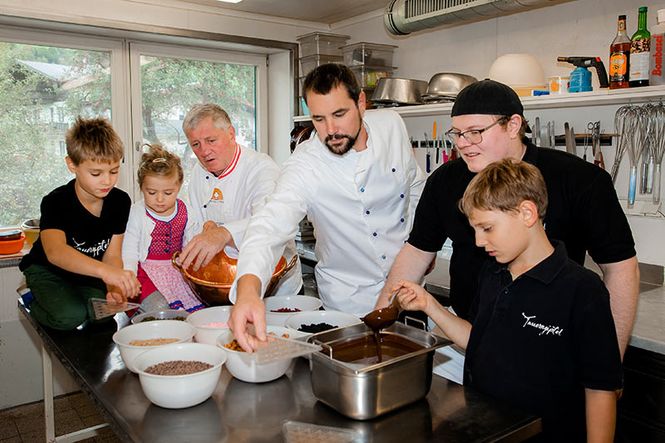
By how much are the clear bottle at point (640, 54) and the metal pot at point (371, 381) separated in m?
1.62

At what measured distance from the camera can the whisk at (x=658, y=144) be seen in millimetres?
2472

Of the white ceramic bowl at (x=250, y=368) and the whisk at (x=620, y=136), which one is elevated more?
the whisk at (x=620, y=136)

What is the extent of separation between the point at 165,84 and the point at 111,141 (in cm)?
210

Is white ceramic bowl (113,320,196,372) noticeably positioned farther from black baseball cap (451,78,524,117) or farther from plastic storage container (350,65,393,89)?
plastic storage container (350,65,393,89)

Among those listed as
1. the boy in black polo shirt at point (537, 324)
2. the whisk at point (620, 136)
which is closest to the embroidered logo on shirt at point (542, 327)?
the boy in black polo shirt at point (537, 324)

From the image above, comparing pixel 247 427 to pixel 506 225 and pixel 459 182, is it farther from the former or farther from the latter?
pixel 459 182

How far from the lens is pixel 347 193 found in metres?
2.08

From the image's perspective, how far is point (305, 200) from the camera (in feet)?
6.59

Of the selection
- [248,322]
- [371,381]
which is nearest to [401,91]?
[248,322]

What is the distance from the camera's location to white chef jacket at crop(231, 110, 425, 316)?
2.05m

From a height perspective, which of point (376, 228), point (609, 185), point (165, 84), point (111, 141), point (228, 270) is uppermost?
point (165, 84)

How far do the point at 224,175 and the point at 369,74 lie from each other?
62.0 inches

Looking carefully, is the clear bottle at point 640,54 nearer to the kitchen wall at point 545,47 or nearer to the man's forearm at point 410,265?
the kitchen wall at point 545,47

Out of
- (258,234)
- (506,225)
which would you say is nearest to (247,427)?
(258,234)
